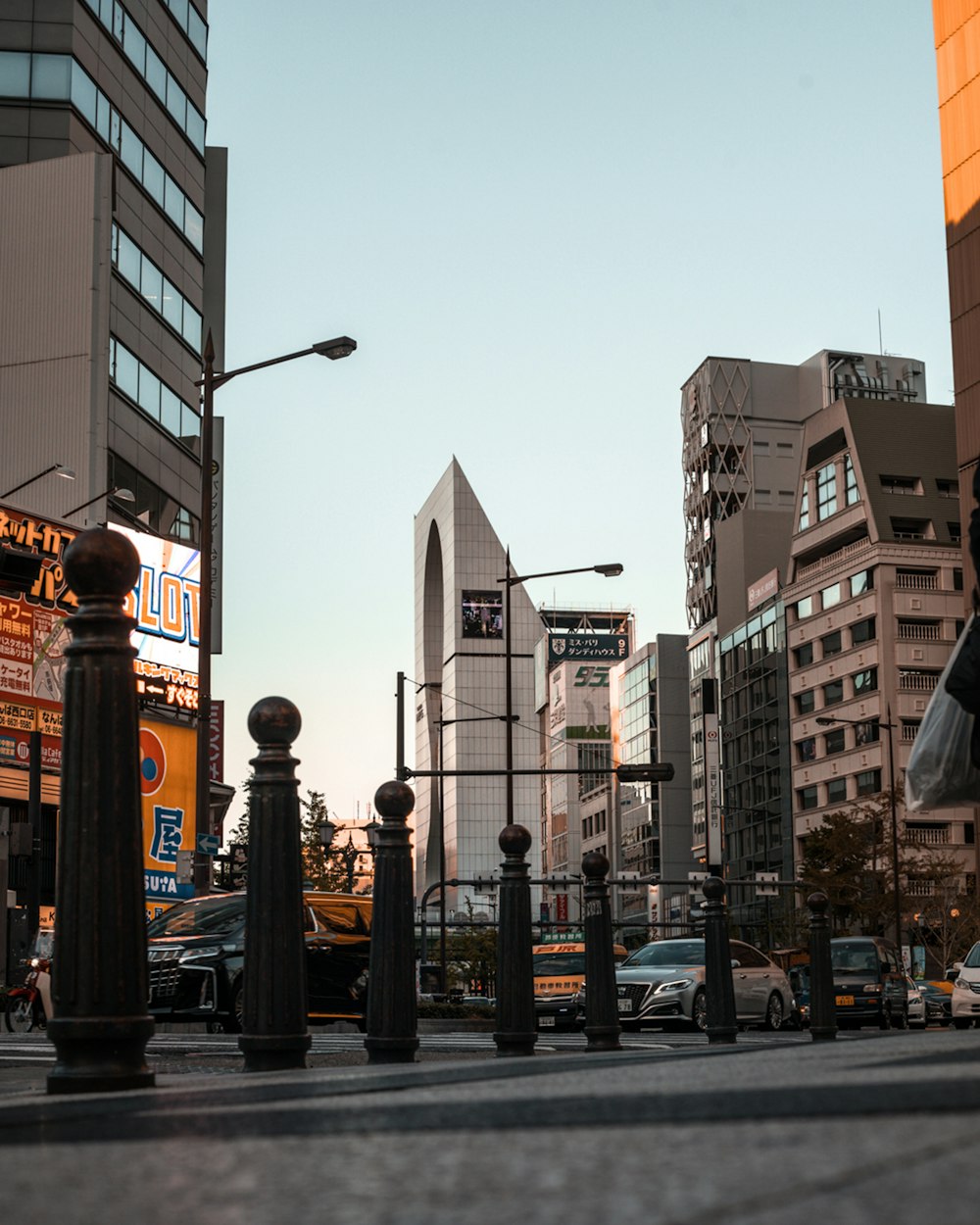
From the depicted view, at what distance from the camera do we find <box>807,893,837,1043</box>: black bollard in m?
16.0

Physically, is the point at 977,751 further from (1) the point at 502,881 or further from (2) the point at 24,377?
(2) the point at 24,377

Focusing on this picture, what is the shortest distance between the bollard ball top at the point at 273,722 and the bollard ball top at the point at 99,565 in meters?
1.73

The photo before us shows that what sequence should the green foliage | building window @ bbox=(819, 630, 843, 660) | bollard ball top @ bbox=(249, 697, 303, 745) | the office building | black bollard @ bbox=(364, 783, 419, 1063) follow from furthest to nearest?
1. building window @ bbox=(819, 630, 843, 660)
2. the office building
3. the green foliage
4. black bollard @ bbox=(364, 783, 419, 1063)
5. bollard ball top @ bbox=(249, 697, 303, 745)

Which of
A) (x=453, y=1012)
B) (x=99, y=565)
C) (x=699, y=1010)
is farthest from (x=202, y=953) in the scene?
(x=99, y=565)

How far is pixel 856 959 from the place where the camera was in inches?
1292

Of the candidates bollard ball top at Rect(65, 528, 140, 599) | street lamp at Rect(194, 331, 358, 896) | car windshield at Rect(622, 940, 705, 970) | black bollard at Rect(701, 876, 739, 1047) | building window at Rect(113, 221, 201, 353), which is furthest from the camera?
building window at Rect(113, 221, 201, 353)

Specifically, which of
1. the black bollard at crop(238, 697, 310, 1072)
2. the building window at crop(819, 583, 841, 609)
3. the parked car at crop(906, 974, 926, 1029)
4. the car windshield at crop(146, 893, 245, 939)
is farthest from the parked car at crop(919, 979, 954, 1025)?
the building window at crop(819, 583, 841, 609)

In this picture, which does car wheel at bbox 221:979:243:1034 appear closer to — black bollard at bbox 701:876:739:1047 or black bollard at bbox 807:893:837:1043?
black bollard at bbox 701:876:739:1047

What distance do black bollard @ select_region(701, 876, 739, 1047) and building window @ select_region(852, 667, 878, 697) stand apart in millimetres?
83927

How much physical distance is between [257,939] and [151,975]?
10136 millimetres

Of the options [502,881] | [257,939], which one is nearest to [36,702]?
[502,881]

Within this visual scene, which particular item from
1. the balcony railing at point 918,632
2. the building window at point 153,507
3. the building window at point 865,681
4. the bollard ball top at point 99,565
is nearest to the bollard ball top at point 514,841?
the bollard ball top at point 99,565

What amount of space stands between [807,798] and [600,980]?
93.4m

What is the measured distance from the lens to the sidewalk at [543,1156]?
5.53 ft
